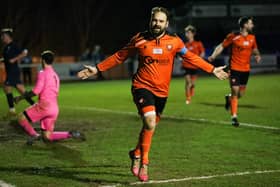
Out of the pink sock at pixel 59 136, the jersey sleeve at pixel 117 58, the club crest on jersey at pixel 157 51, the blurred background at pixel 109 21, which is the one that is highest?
the club crest on jersey at pixel 157 51

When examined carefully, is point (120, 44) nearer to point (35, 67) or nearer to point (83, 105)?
point (35, 67)

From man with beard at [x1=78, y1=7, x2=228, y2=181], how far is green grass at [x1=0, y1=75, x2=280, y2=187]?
51cm

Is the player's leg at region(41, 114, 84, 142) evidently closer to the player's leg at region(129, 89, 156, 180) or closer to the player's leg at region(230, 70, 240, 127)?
the player's leg at region(129, 89, 156, 180)

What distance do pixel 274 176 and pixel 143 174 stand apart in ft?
5.78

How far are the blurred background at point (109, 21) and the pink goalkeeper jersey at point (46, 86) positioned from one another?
41693 millimetres

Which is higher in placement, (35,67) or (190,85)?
(190,85)

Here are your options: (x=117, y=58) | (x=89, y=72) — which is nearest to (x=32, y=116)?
(x=89, y=72)

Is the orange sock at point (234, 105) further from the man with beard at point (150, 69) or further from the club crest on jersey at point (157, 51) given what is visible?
the club crest on jersey at point (157, 51)

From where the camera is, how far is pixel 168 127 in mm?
13352

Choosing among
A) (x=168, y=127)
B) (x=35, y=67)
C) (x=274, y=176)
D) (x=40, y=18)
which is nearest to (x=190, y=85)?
(x=168, y=127)

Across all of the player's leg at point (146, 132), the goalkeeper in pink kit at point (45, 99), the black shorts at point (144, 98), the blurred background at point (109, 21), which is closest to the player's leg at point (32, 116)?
the goalkeeper in pink kit at point (45, 99)

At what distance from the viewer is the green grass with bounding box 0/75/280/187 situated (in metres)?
8.03

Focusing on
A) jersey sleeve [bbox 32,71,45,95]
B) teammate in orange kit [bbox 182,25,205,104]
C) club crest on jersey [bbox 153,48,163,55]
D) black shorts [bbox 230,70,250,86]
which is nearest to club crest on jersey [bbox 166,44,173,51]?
club crest on jersey [bbox 153,48,163,55]

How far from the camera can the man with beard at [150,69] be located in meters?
7.86
